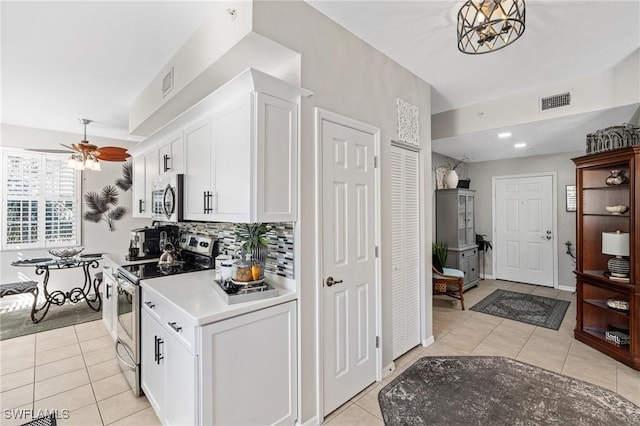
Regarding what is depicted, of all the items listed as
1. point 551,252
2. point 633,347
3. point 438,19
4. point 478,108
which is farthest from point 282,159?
point 551,252

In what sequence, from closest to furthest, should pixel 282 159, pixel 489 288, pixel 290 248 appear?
pixel 282 159 → pixel 290 248 → pixel 489 288

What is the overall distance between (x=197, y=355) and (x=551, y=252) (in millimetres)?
6434

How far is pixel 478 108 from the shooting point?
3.88 m

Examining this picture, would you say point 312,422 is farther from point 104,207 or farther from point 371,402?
point 104,207

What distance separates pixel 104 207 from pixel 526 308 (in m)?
6.95

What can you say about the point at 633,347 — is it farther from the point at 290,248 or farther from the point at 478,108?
the point at 290,248

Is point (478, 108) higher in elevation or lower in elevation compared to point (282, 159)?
higher

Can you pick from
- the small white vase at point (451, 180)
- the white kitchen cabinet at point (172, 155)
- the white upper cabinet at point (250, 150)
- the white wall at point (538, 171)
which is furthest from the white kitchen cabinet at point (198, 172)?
the white wall at point (538, 171)

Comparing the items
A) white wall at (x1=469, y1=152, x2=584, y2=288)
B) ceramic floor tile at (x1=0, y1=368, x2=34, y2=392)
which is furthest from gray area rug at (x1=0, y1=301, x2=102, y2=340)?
white wall at (x1=469, y1=152, x2=584, y2=288)

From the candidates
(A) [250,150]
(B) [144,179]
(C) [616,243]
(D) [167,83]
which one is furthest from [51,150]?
(C) [616,243]

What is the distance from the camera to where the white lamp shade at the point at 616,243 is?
3.03 meters

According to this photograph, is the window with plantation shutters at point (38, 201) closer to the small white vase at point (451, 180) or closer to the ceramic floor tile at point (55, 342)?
the ceramic floor tile at point (55, 342)

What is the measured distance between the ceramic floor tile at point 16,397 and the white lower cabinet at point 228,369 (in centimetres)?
117

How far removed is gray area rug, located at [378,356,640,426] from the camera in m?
2.11
